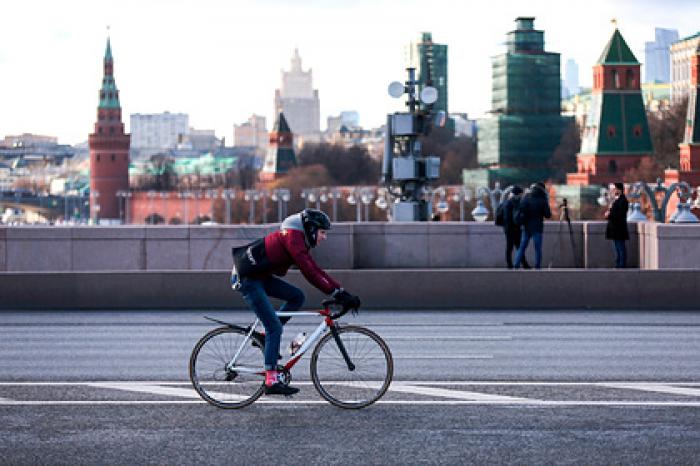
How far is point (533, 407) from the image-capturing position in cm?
1186

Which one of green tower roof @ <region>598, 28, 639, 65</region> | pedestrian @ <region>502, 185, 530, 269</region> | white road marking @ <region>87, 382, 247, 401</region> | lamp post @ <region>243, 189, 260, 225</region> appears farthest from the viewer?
green tower roof @ <region>598, 28, 639, 65</region>

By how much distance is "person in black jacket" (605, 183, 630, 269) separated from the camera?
87.1ft

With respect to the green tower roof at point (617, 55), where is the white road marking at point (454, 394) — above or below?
below

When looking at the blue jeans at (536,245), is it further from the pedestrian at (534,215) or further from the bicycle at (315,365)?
the bicycle at (315,365)

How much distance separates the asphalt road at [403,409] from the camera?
32.5 feet

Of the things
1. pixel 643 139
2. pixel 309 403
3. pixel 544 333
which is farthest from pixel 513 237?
pixel 643 139

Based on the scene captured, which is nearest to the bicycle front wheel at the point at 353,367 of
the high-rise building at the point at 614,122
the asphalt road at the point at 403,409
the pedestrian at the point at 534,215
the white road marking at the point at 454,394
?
the asphalt road at the point at 403,409

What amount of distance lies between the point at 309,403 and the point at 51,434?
7.64ft

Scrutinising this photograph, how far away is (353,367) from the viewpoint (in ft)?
38.3

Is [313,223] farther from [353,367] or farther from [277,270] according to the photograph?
[353,367]

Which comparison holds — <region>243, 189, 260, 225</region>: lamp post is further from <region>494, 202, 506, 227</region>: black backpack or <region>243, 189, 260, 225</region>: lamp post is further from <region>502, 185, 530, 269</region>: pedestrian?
<region>502, 185, 530, 269</region>: pedestrian

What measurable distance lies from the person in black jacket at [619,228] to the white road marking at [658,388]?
1342cm

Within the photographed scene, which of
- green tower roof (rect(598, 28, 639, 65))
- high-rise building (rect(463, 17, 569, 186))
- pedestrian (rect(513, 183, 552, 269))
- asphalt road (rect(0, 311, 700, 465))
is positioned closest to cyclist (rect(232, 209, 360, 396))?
asphalt road (rect(0, 311, 700, 465))

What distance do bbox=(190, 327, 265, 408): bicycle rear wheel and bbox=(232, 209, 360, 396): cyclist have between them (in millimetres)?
137
